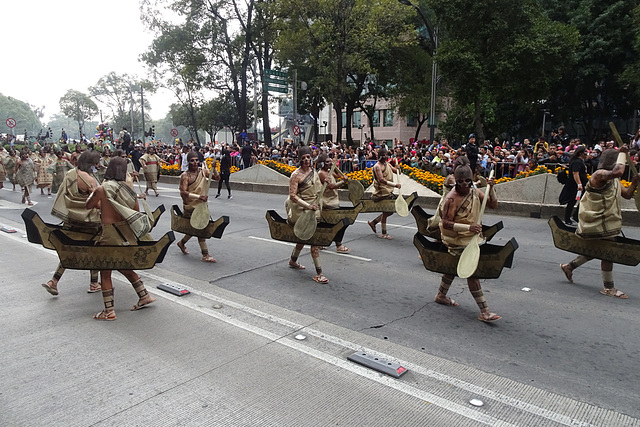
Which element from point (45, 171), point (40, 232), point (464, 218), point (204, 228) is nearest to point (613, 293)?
point (464, 218)

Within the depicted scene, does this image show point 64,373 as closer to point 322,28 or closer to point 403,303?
point 403,303

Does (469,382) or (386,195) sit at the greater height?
(386,195)

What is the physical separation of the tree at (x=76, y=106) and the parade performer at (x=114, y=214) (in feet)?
328

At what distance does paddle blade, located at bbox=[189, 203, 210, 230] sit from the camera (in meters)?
7.84

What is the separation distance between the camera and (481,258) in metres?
5.10

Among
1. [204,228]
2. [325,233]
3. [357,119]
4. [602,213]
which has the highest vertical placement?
[357,119]

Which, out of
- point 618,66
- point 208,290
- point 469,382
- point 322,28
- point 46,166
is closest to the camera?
point 469,382

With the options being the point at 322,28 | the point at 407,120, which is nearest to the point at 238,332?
the point at 322,28

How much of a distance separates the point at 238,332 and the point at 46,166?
15558 mm

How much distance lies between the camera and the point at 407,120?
5538 centimetres

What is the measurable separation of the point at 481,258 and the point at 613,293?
2.29 m

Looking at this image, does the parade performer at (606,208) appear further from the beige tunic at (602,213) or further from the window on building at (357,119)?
the window on building at (357,119)

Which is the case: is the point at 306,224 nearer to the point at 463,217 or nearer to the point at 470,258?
the point at 463,217

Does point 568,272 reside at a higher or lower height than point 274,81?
lower
